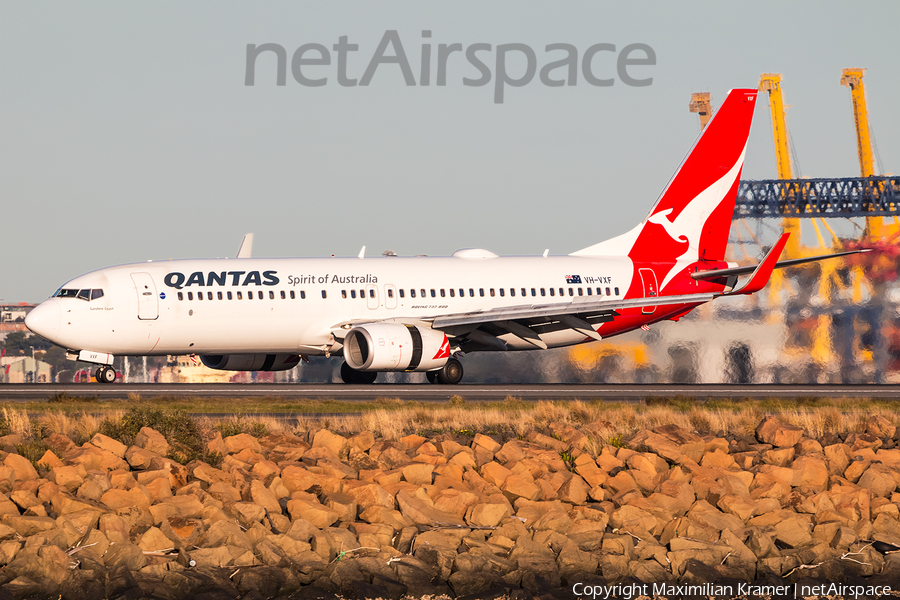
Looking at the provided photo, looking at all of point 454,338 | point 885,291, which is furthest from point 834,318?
point 454,338

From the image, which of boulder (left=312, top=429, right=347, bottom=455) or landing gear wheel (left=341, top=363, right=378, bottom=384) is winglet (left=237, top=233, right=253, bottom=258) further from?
boulder (left=312, top=429, right=347, bottom=455)

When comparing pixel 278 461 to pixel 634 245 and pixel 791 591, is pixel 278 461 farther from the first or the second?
pixel 634 245

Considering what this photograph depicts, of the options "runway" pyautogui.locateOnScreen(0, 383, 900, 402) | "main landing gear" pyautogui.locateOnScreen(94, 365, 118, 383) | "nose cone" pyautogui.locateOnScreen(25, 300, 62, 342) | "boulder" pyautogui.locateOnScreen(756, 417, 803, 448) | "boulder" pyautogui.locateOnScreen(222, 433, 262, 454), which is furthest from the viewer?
"main landing gear" pyautogui.locateOnScreen(94, 365, 118, 383)

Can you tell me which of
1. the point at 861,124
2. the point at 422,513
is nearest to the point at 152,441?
the point at 422,513

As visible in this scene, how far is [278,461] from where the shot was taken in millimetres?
16438

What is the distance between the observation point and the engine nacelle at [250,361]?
33.8m

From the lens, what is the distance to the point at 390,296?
33.4 meters

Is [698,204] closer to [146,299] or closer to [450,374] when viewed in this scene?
[450,374]

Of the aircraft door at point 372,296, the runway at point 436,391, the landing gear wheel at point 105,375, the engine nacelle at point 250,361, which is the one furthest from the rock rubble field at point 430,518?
the engine nacelle at point 250,361

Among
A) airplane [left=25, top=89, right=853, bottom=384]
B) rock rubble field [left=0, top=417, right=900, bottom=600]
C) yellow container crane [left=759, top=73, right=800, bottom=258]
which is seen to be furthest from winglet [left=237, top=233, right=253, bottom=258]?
yellow container crane [left=759, top=73, right=800, bottom=258]

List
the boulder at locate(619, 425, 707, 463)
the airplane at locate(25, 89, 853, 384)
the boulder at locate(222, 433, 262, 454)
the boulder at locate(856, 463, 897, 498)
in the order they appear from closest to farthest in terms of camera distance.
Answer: the boulder at locate(856, 463, 897, 498), the boulder at locate(222, 433, 262, 454), the boulder at locate(619, 425, 707, 463), the airplane at locate(25, 89, 853, 384)

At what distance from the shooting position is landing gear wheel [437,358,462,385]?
33.1m

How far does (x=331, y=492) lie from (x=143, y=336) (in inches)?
679

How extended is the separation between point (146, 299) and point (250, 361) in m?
4.66
